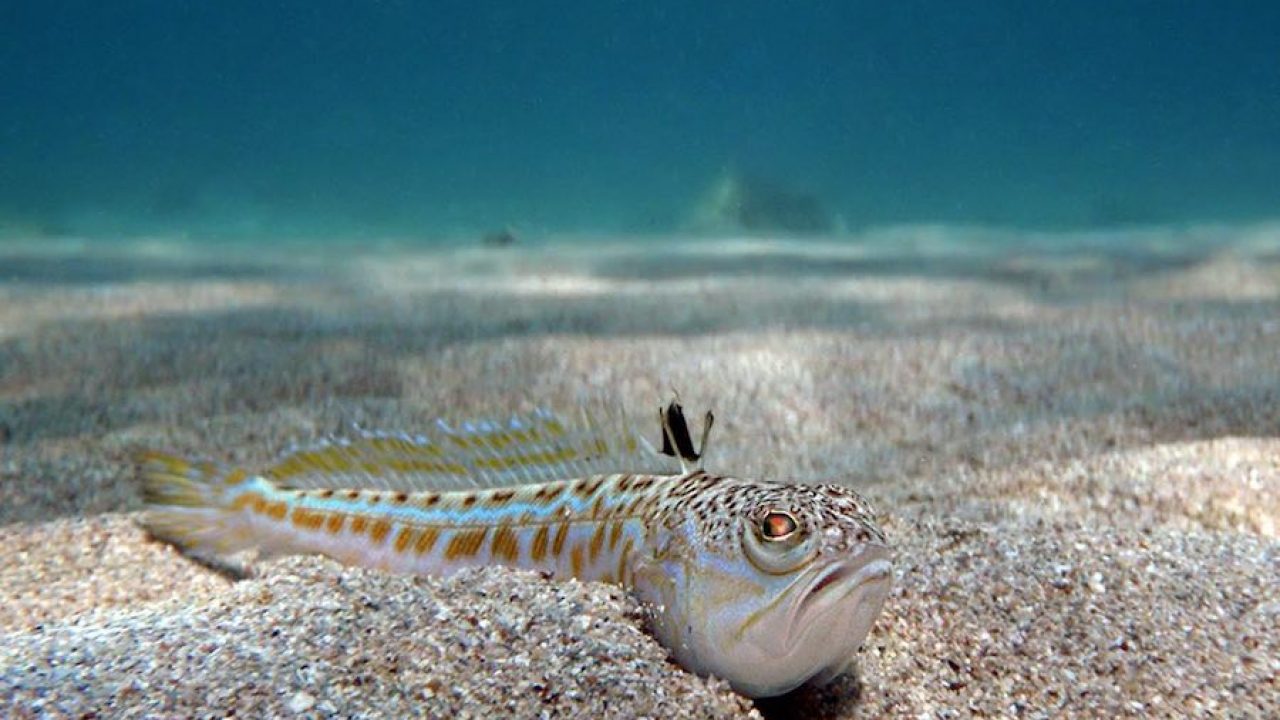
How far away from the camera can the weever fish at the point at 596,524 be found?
5.05 feet

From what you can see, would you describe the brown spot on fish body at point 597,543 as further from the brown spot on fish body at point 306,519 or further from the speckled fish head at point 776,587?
the brown spot on fish body at point 306,519

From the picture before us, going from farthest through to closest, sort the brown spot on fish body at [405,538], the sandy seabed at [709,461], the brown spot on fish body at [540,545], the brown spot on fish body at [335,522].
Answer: the brown spot on fish body at [335,522]
the brown spot on fish body at [405,538]
the brown spot on fish body at [540,545]
the sandy seabed at [709,461]

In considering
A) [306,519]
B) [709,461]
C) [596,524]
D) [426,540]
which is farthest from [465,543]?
[709,461]

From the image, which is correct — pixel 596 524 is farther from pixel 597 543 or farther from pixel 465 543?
pixel 465 543

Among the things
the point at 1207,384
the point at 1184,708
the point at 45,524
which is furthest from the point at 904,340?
the point at 45,524

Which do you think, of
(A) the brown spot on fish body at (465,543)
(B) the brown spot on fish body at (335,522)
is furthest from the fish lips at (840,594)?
(B) the brown spot on fish body at (335,522)

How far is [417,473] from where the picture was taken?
2422 mm

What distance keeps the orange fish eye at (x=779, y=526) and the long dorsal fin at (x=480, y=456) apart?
0.56m

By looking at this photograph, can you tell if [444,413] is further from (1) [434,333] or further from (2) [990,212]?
(2) [990,212]

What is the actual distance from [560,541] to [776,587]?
2.11ft

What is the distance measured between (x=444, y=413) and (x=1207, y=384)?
144 inches

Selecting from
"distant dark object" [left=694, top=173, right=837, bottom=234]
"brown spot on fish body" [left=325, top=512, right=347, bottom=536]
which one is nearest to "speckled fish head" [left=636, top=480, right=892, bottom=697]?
"brown spot on fish body" [left=325, top=512, right=347, bottom=536]

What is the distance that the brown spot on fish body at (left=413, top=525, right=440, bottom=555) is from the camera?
87.1 inches

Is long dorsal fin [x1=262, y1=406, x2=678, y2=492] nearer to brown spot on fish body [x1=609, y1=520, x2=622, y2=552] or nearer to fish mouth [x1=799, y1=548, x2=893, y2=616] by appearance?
brown spot on fish body [x1=609, y1=520, x2=622, y2=552]
